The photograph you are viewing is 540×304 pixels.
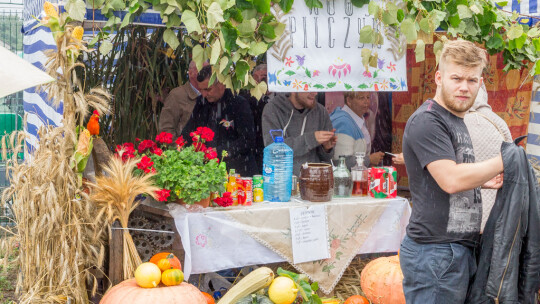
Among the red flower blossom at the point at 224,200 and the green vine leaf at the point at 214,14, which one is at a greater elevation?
the green vine leaf at the point at 214,14

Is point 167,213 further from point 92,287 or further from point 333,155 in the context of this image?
point 333,155

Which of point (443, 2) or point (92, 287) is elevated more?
point (443, 2)

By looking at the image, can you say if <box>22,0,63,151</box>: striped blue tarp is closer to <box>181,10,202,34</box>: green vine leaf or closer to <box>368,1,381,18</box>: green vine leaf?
<box>181,10,202,34</box>: green vine leaf

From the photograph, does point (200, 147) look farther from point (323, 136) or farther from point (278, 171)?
point (323, 136)

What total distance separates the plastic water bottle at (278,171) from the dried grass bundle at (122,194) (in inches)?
40.3

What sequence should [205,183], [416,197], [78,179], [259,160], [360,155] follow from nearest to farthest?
[416,197] < [78,179] < [205,183] < [360,155] < [259,160]

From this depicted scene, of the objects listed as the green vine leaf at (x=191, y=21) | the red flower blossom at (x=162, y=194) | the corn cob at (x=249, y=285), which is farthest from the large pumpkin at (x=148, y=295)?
the green vine leaf at (x=191, y=21)

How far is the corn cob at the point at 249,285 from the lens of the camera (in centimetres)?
407

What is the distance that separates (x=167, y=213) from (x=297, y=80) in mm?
1386

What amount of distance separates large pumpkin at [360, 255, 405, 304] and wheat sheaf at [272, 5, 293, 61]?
178 centimetres

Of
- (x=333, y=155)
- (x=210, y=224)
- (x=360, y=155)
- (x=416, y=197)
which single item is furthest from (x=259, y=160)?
(x=416, y=197)

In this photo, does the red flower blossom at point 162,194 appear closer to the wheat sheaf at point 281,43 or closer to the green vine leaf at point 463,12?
the wheat sheaf at point 281,43

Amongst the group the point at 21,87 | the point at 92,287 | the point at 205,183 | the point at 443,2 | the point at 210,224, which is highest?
the point at 443,2

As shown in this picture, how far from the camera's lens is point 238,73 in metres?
4.23
